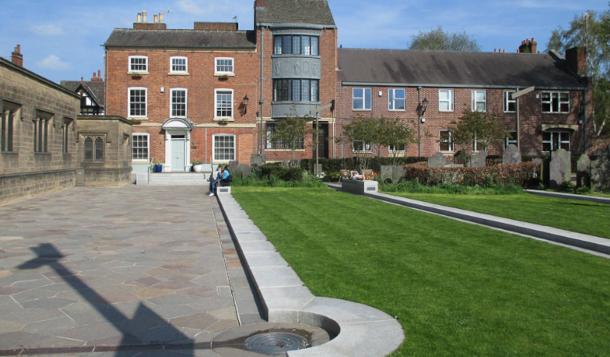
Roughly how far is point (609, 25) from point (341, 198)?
32.1 meters

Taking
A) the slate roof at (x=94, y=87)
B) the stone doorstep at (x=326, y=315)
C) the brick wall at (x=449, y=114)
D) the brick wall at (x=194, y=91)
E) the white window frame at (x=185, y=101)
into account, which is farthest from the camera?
the slate roof at (x=94, y=87)

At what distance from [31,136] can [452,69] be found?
3178cm

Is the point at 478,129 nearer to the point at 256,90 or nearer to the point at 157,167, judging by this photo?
the point at 256,90

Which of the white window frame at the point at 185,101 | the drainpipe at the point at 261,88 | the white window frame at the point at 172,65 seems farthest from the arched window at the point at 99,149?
the drainpipe at the point at 261,88

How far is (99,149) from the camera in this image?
94.6 feet

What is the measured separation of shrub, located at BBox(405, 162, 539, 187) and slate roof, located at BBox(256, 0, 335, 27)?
1917 centimetres

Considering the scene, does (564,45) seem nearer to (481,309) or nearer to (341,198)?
(341,198)

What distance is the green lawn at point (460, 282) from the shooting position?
15.2ft

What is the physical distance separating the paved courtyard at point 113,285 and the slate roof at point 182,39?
26.5 meters

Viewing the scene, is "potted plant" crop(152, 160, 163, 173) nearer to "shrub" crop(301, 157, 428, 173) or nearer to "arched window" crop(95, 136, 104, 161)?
"arched window" crop(95, 136, 104, 161)

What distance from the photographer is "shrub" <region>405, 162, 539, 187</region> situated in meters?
22.9

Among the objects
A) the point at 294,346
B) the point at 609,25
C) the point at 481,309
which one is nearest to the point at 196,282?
the point at 294,346

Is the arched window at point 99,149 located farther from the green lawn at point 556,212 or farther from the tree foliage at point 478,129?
the tree foliage at point 478,129

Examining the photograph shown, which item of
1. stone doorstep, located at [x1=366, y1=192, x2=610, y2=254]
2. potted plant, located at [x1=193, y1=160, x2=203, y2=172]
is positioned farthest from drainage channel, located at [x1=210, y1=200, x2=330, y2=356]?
potted plant, located at [x1=193, y1=160, x2=203, y2=172]
